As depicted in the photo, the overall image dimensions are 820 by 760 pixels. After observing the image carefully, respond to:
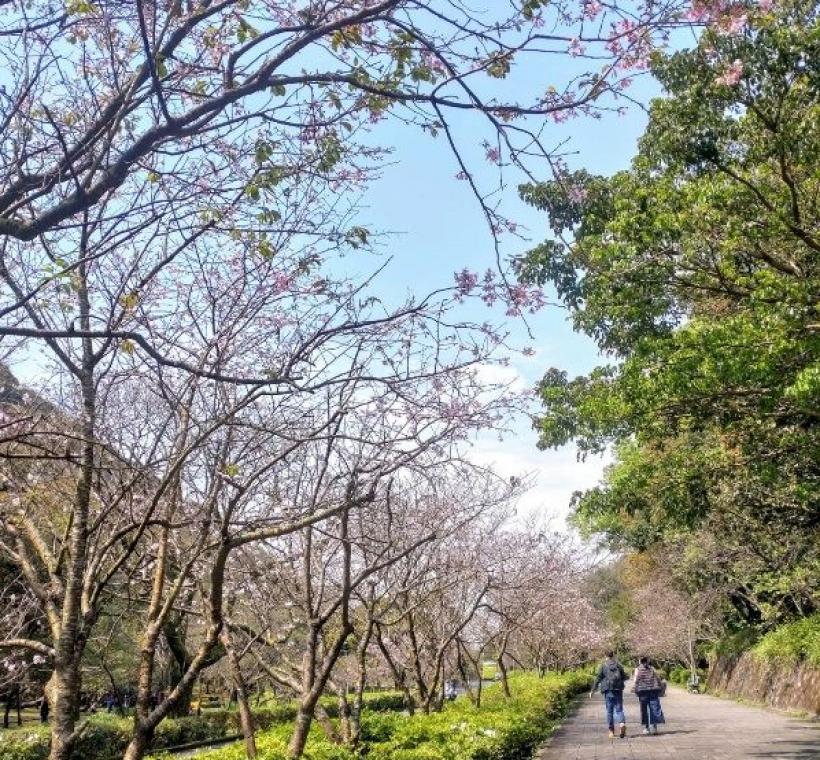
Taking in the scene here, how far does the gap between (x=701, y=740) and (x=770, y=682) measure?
38.6 ft

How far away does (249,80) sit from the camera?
11.0 ft

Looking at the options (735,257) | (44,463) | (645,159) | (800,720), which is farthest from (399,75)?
(800,720)

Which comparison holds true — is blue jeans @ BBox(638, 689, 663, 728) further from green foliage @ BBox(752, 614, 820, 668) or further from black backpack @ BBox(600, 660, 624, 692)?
green foliage @ BBox(752, 614, 820, 668)

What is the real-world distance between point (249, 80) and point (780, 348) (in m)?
6.96

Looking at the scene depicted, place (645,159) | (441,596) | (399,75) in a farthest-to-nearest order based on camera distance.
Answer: (441,596) < (645,159) < (399,75)

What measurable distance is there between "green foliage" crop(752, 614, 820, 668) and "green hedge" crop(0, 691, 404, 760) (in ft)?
40.1

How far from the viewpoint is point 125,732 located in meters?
20.2

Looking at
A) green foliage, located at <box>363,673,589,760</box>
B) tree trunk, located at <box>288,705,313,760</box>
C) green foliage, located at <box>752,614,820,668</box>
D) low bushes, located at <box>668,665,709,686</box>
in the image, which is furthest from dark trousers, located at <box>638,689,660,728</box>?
low bushes, located at <box>668,665,709,686</box>

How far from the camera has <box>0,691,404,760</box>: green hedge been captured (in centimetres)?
1552

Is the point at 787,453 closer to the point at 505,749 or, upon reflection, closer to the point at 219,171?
the point at 505,749

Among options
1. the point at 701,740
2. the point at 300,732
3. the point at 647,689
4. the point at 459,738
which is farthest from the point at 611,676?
the point at 300,732

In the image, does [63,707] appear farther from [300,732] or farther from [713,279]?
[713,279]

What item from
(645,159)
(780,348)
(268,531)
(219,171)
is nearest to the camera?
(219,171)

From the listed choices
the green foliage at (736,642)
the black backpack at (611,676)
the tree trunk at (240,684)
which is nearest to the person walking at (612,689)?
the black backpack at (611,676)
